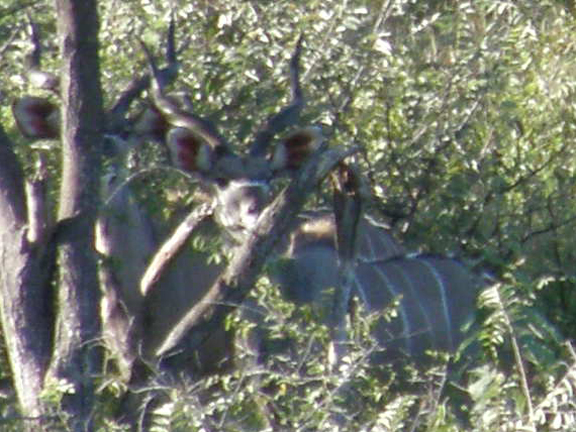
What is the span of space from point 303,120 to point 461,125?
0.84m

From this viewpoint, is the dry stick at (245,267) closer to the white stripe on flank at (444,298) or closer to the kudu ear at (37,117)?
the kudu ear at (37,117)

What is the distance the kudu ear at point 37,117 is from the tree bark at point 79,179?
23.1 inches

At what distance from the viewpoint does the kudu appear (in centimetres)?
479

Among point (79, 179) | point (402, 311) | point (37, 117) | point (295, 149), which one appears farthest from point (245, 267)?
point (402, 311)

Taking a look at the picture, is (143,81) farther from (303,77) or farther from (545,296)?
(545,296)

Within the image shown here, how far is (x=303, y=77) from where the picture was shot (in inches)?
227

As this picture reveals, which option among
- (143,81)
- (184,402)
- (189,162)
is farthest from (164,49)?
(184,402)

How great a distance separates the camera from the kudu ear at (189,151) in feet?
16.8

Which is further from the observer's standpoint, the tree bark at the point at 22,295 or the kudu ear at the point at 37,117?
the kudu ear at the point at 37,117

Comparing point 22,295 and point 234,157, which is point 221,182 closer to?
point 234,157

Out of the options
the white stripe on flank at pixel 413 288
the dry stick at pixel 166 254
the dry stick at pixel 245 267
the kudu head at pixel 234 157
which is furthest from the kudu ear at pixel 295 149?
the white stripe on flank at pixel 413 288

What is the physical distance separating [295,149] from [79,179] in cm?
134

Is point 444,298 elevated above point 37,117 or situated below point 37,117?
below

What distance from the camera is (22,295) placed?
4.15 m
